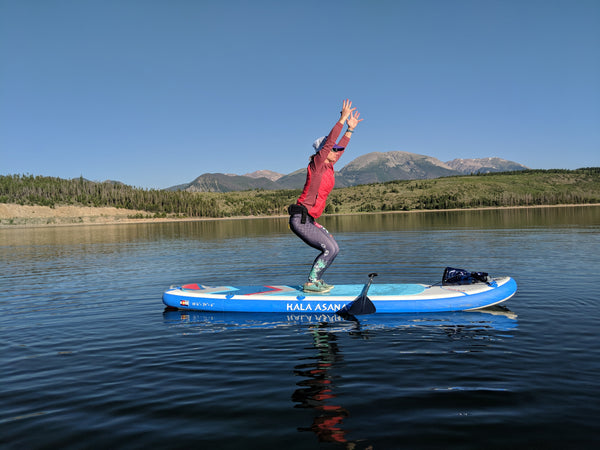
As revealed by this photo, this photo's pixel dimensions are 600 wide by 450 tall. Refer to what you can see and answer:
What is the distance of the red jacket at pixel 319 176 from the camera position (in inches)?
432

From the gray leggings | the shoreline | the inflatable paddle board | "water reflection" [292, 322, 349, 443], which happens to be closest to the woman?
the gray leggings

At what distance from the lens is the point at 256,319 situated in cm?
1188

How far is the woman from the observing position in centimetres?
1105

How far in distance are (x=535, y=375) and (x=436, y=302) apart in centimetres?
459

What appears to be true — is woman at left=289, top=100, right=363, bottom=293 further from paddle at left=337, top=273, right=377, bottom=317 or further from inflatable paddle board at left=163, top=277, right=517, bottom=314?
paddle at left=337, top=273, right=377, bottom=317

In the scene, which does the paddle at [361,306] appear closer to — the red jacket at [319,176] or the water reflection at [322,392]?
the water reflection at [322,392]

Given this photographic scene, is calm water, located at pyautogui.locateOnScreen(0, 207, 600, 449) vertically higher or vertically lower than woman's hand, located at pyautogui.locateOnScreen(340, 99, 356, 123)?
lower

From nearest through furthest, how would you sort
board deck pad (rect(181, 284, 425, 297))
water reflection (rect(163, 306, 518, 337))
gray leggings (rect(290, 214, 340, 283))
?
water reflection (rect(163, 306, 518, 337)) < gray leggings (rect(290, 214, 340, 283)) < board deck pad (rect(181, 284, 425, 297))

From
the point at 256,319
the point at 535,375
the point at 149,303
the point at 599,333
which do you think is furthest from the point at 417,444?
the point at 149,303

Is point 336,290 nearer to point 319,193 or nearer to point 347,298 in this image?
point 347,298

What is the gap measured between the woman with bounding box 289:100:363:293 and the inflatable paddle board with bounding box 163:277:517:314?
63 cm

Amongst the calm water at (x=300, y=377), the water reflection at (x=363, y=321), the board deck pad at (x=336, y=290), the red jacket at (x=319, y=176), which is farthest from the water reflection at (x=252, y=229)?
the calm water at (x=300, y=377)

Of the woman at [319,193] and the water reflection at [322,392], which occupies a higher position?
the woman at [319,193]

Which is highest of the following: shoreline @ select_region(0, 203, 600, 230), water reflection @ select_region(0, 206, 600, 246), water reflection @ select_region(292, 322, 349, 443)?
shoreline @ select_region(0, 203, 600, 230)
